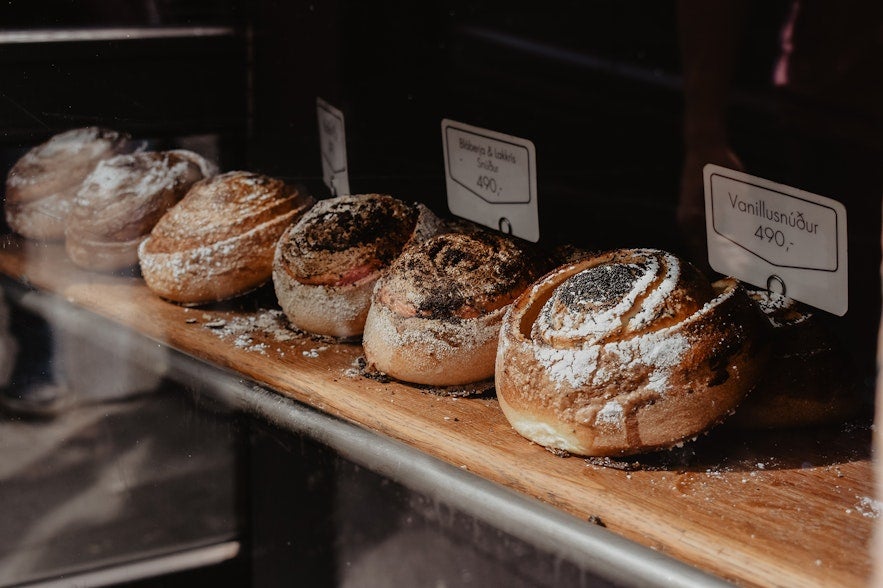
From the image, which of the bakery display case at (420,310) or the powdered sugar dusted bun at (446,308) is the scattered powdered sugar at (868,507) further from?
the powdered sugar dusted bun at (446,308)

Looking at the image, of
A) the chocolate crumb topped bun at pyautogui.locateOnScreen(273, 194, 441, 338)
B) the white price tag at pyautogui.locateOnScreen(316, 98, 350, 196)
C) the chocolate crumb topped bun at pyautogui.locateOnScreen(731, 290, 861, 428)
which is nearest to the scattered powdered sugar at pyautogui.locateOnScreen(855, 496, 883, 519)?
the chocolate crumb topped bun at pyautogui.locateOnScreen(731, 290, 861, 428)

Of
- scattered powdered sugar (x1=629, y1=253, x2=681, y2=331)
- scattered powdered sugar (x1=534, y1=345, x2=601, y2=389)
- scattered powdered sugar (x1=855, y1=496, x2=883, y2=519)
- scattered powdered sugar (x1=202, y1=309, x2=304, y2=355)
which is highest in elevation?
scattered powdered sugar (x1=629, y1=253, x2=681, y2=331)

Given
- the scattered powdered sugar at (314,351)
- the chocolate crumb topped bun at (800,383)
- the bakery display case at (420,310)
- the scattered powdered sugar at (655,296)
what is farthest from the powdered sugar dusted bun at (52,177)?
the chocolate crumb topped bun at (800,383)

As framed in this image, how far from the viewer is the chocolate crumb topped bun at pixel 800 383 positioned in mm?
1177

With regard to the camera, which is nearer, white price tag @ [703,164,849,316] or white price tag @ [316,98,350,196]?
white price tag @ [703,164,849,316]

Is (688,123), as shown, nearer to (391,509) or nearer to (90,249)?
(391,509)

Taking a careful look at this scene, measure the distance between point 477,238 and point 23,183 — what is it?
2.46 feet

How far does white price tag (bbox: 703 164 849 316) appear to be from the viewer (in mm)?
1107

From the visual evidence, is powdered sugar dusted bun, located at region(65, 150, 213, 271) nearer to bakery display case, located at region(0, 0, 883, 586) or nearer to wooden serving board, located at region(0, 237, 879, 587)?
bakery display case, located at region(0, 0, 883, 586)

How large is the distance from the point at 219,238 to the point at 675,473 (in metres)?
0.91

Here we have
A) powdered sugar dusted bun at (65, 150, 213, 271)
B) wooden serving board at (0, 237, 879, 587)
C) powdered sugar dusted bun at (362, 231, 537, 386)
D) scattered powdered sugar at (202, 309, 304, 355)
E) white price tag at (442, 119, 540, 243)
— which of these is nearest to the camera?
wooden serving board at (0, 237, 879, 587)

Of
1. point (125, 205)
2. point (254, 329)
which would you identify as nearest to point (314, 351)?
point (254, 329)

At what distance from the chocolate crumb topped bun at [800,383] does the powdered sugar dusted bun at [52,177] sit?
1.08 metres

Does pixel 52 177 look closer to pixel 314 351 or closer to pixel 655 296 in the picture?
pixel 314 351
